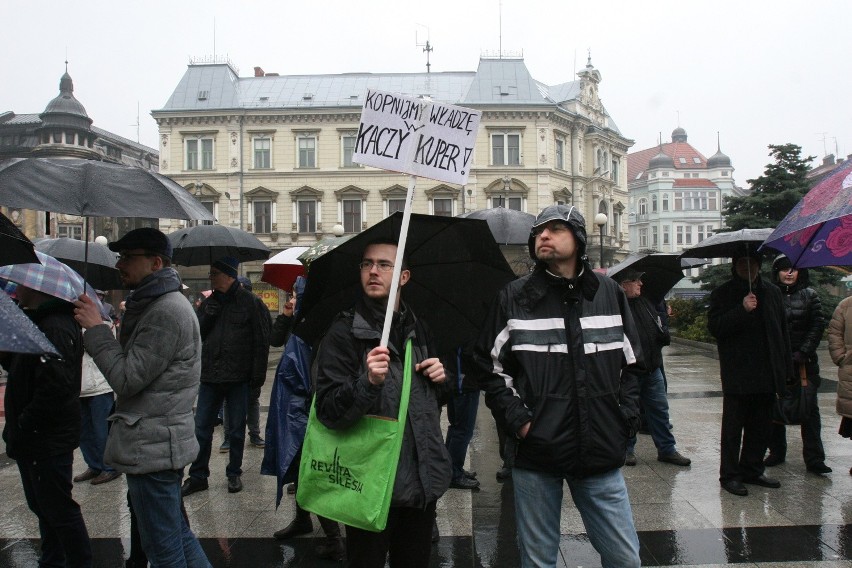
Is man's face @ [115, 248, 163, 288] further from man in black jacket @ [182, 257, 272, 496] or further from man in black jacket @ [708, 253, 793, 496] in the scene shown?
man in black jacket @ [708, 253, 793, 496]

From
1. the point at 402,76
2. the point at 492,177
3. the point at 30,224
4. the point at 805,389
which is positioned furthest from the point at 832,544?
the point at 30,224

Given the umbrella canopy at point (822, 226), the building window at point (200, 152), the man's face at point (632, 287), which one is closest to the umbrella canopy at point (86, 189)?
the umbrella canopy at point (822, 226)

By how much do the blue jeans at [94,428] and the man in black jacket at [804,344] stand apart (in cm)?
643

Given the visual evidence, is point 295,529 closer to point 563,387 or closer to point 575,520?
point 575,520

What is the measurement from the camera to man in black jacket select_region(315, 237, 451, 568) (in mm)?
2844

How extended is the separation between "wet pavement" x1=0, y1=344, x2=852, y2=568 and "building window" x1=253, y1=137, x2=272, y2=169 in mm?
37995

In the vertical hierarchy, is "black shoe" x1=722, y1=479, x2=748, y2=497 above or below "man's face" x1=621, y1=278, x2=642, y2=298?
below

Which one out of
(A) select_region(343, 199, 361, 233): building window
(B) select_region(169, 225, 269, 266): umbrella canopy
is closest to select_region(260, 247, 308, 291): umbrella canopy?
(B) select_region(169, 225, 269, 266): umbrella canopy

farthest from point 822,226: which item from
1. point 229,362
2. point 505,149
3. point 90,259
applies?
point 505,149

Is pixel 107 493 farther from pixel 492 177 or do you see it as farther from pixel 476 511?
pixel 492 177

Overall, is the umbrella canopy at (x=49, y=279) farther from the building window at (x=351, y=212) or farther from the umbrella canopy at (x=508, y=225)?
the building window at (x=351, y=212)

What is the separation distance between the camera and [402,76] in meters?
46.8

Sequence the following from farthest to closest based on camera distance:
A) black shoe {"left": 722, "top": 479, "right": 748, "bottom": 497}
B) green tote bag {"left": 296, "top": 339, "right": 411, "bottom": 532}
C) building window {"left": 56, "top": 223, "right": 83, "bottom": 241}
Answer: building window {"left": 56, "top": 223, "right": 83, "bottom": 241} → black shoe {"left": 722, "top": 479, "right": 748, "bottom": 497} → green tote bag {"left": 296, "top": 339, "right": 411, "bottom": 532}

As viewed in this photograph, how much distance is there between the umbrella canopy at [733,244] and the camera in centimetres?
576
